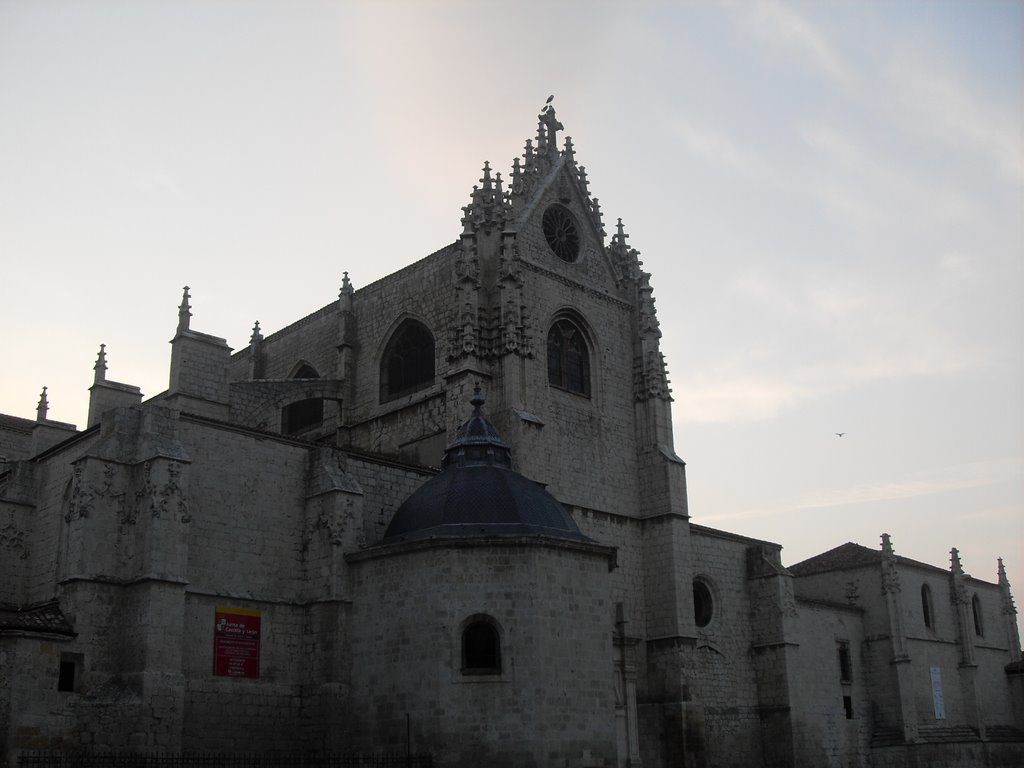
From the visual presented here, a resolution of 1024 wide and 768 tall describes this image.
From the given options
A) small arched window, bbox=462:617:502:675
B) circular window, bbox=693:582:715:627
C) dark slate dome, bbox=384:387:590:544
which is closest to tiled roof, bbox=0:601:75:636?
dark slate dome, bbox=384:387:590:544

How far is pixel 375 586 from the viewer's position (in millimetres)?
24547

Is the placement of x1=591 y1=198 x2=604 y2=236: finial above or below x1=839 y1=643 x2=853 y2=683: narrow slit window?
above

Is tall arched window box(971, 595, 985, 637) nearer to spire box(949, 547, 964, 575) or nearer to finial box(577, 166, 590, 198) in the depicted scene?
spire box(949, 547, 964, 575)

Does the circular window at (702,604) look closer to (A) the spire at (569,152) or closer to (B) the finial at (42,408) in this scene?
(A) the spire at (569,152)

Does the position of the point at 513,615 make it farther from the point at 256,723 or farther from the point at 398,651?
the point at 256,723

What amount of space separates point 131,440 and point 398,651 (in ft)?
23.6

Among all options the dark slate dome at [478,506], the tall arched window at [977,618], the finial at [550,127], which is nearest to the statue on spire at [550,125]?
the finial at [550,127]

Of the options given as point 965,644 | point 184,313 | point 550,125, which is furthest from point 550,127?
point 965,644

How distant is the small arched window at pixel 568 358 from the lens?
3325cm

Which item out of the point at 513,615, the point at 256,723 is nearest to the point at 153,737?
the point at 256,723

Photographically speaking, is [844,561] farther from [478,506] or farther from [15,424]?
[15,424]

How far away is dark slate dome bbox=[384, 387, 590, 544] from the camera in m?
24.4

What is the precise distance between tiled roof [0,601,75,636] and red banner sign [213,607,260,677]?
313 cm

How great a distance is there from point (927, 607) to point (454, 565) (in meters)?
28.0
